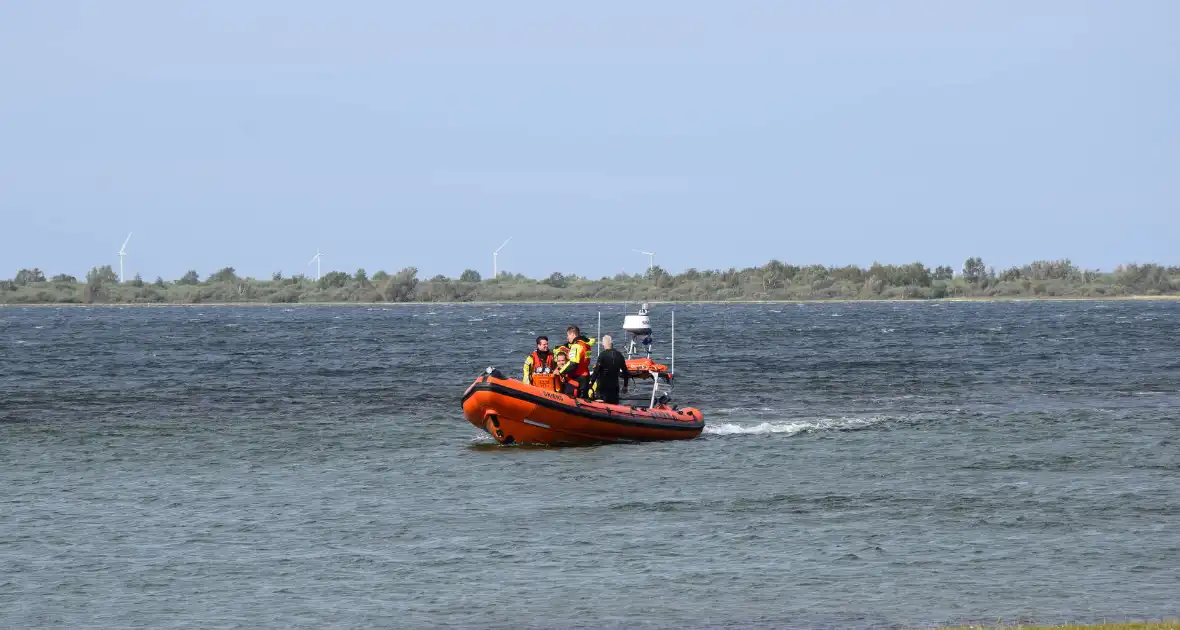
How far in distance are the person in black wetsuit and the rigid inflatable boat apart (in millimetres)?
337

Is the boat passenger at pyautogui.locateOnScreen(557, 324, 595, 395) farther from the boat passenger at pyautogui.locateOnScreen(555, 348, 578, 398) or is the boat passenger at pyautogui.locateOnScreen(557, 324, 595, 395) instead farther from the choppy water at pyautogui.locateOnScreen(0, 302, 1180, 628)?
the choppy water at pyautogui.locateOnScreen(0, 302, 1180, 628)

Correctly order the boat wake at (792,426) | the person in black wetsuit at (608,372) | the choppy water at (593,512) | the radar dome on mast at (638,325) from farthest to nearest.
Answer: the radar dome on mast at (638,325), the boat wake at (792,426), the person in black wetsuit at (608,372), the choppy water at (593,512)

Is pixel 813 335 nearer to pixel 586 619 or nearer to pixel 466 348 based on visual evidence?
pixel 466 348

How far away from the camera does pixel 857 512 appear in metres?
18.9

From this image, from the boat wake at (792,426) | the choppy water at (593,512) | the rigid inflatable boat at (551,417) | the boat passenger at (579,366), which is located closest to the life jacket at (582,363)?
the boat passenger at (579,366)

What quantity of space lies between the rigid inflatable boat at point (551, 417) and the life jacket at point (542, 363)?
0.24 meters

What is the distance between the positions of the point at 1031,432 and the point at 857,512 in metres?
10.7

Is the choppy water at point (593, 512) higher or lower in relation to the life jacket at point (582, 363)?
Result: lower

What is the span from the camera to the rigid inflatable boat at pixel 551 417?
25.8 m

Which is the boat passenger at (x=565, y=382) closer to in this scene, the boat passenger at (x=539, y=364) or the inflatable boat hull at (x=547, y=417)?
the boat passenger at (x=539, y=364)

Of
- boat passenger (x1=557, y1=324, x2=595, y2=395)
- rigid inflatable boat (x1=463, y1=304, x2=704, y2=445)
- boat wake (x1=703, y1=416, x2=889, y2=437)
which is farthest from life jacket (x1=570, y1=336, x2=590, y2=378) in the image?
boat wake (x1=703, y1=416, x2=889, y2=437)

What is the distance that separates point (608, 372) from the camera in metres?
26.8

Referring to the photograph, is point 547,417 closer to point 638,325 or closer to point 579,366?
point 579,366

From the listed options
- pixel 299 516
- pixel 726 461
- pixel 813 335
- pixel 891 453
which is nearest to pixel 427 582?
pixel 299 516
